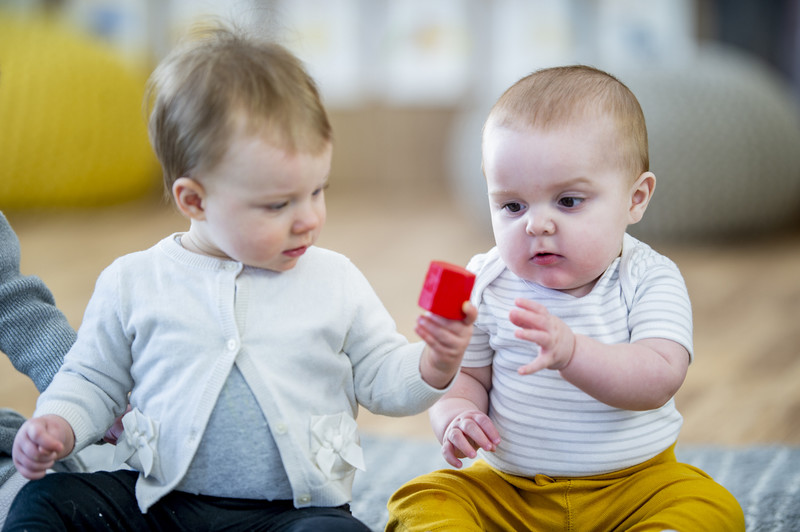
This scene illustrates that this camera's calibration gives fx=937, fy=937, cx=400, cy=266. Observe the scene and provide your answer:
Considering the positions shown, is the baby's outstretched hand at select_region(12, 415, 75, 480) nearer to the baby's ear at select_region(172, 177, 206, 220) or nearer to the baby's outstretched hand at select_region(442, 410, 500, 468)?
the baby's ear at select_region(172, 177, 206, 220)

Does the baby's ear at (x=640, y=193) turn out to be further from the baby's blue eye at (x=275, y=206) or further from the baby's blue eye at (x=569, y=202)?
the baby's blue eye at (x=275, y=206)

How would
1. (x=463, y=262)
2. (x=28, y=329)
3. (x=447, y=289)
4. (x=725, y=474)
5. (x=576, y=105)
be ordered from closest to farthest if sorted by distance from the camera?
1. (x=447, y=289)
2. (x=576, y=105)
3. (x=28, y=329)
4. (x=725, y=474)
5. (x=463, y=262)

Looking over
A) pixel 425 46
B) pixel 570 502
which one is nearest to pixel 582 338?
pixel 570 502

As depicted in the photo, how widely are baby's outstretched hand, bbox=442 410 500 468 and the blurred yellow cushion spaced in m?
2.34

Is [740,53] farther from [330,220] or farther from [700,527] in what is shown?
[700,527]

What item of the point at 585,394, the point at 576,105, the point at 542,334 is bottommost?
the point at 585,394

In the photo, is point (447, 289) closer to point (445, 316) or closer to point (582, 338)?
point (445, 316)

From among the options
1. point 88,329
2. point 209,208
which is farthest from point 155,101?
point 88,329

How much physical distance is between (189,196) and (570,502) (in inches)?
17.5

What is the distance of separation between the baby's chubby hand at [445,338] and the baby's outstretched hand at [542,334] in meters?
0.04

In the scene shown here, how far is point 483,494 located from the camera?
91 centimetres

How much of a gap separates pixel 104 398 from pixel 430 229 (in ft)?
7.06

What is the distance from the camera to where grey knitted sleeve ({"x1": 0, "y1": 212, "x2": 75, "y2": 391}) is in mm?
976

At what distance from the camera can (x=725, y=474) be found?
120cm
